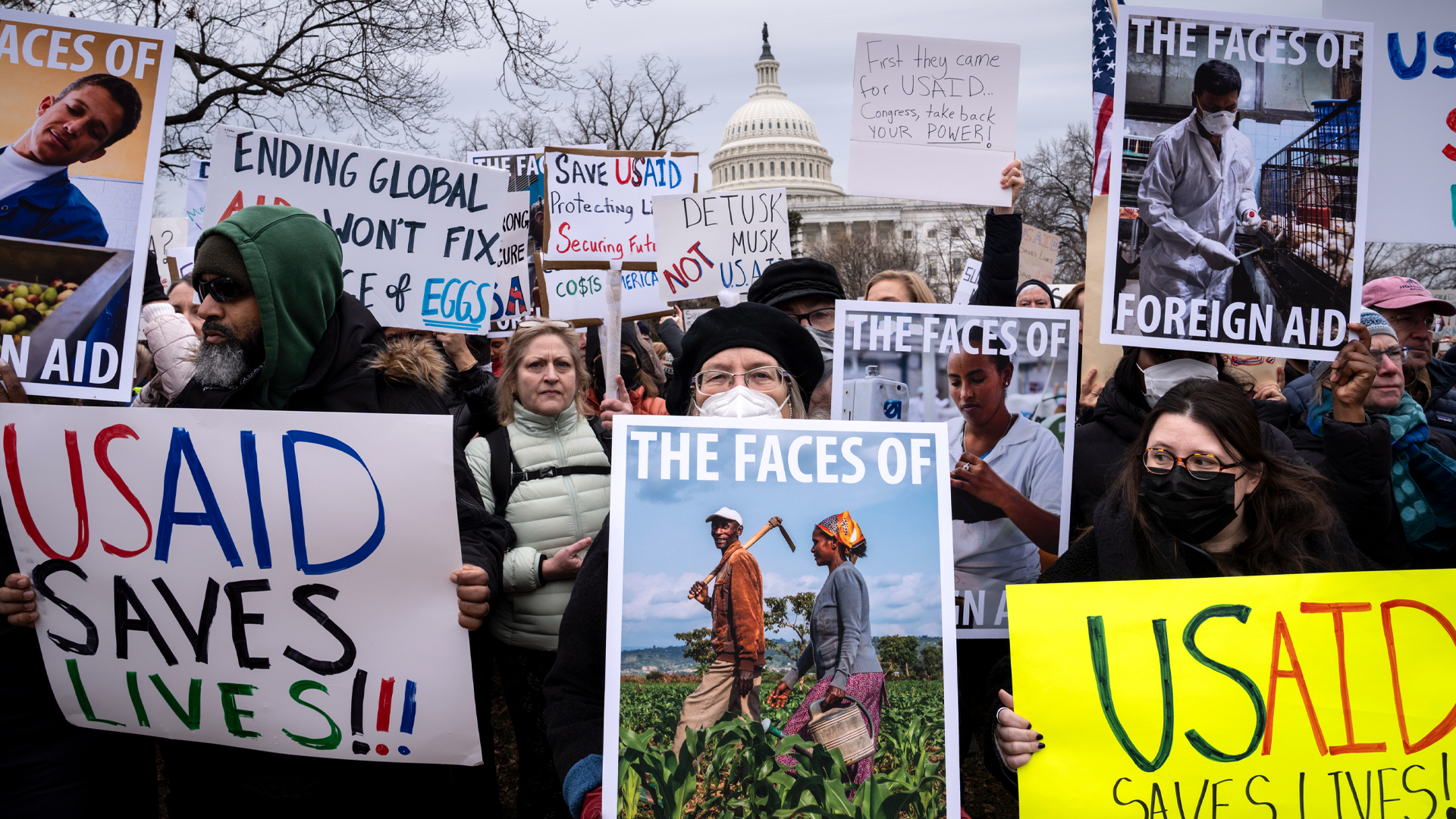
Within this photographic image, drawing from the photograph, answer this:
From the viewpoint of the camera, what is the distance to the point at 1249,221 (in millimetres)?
3182

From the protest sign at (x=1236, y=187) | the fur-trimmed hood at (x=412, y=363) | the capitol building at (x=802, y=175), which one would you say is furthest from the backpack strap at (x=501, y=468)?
the capitol building at (x=802, y=175)

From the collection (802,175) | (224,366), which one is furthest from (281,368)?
Result: (802,175)

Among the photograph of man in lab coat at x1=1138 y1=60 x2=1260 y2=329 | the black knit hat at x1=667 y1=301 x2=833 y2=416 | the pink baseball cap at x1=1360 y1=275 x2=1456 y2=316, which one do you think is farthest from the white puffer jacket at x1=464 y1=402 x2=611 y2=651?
the pink baseball cap at x1=1360 y1=275 x2=1456 y2=316

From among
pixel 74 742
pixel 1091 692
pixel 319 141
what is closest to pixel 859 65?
pixel 319 141

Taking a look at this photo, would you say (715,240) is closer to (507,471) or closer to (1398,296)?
(507,471)

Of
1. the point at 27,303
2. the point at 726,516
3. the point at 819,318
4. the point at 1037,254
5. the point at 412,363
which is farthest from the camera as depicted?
the point at 1037,254

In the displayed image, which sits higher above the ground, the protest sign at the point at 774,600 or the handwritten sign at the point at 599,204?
the handwritten sign at the point at 599,204

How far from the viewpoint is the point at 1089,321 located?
420 cm

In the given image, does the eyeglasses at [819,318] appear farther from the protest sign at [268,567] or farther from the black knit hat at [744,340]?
the protest sign at [268,567]

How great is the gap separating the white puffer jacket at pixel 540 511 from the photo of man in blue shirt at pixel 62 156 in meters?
1.44

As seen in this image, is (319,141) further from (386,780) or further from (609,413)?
(386,780)

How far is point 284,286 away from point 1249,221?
2892 millimetres

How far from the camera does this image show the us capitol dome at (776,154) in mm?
91125

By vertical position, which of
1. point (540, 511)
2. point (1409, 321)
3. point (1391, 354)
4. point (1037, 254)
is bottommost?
point (540, 511)
